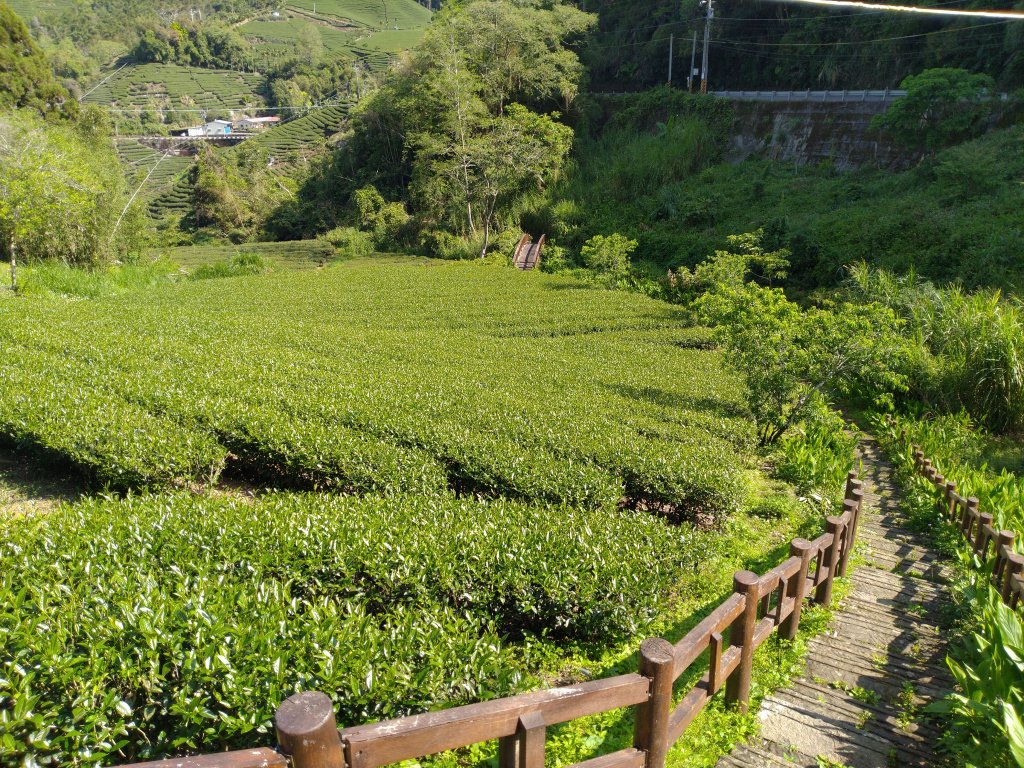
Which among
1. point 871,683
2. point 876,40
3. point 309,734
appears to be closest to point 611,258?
point 876,40

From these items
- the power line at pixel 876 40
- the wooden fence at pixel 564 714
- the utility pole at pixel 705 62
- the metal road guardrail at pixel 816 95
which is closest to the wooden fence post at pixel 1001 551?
the wooden fence at pixel 564 714

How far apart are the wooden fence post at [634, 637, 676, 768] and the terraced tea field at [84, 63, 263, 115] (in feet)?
353

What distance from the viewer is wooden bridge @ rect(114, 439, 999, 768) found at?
197cm

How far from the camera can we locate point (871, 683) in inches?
153

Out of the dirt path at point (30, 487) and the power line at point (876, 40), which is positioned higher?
the power line at point (876, 40)

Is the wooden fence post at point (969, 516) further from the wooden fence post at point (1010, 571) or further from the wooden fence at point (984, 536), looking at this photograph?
the wooden fence post at point (1010, 571)

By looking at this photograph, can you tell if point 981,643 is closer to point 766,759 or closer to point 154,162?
point 766,759

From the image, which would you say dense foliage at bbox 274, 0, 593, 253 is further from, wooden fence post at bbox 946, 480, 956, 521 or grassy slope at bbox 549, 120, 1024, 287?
wooden fence post at bbox 946, 480, 956, 521

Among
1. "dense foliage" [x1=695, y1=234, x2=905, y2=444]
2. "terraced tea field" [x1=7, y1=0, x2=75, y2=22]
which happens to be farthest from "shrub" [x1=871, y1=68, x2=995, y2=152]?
"terraced tea field" [x1=7, y1=0, x2=75, y2=22]

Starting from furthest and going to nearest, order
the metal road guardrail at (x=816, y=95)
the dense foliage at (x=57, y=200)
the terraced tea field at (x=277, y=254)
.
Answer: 1. the terraced tea field at (x=277, y=254)
2. the metal road guardrail at (x=816, y=95)
3. the dense foliage at (x=57, y=200)

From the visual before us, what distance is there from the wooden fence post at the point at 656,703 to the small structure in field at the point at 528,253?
26.1 metres

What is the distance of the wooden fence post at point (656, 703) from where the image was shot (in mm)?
2565

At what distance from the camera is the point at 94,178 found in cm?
2095

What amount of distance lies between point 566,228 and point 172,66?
355ft
